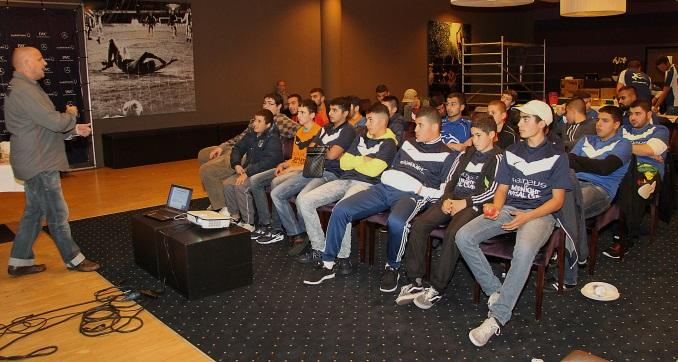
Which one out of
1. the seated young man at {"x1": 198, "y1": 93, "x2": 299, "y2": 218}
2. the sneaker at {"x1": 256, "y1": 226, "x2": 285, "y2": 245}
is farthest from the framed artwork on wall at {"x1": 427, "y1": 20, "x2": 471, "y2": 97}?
the sneaker at {"x1": 256, "y1": 226, "x2": 285, "y2": 245}

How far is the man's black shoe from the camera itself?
4590mm

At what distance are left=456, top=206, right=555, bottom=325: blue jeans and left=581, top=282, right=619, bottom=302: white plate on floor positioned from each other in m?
0.69

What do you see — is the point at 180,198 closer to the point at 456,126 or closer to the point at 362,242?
the point at 362,242

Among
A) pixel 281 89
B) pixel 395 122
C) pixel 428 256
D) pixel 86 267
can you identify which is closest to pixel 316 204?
pixel 428 256

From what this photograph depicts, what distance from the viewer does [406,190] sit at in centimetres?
441

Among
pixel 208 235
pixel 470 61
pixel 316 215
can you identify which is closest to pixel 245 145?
pixel 316 215

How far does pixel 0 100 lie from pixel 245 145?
14.8 feet

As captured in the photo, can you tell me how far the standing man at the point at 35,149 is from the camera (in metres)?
4.27

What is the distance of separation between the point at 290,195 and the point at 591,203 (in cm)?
233

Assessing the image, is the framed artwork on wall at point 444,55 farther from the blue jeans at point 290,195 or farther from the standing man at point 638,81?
the blue jeans at point 290,195

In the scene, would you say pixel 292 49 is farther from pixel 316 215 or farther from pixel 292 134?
pixel 316 215

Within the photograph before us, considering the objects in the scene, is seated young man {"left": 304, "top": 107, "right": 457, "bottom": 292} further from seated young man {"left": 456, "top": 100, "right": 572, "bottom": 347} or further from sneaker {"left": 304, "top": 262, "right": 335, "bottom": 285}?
seated young man {"left": 456, "top": 100, "right": 572, "bottom": 347}

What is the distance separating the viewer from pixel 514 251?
362 centimetres

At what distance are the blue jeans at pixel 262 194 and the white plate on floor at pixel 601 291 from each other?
2633 millimetres
